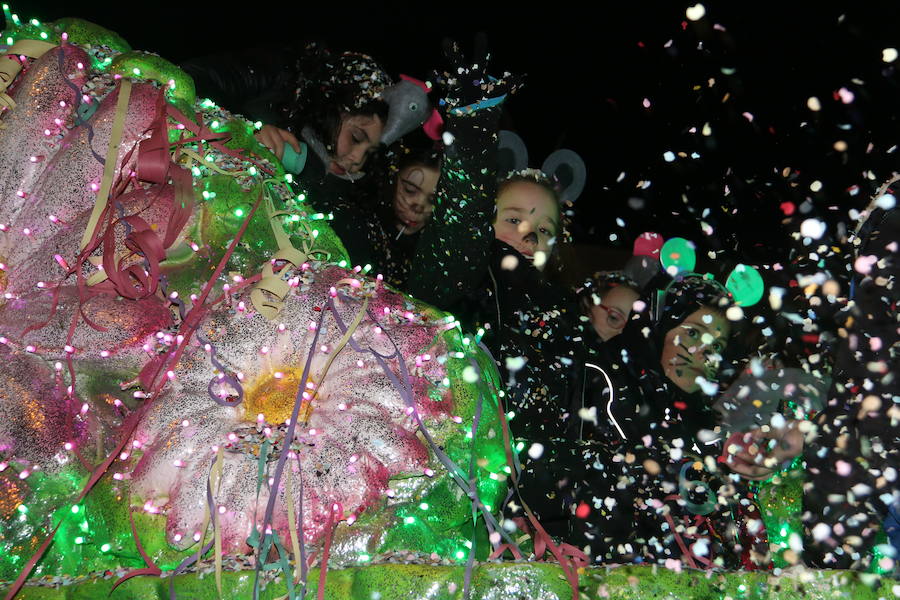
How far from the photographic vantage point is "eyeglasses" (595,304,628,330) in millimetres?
2217

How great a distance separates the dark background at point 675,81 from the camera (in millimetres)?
2229

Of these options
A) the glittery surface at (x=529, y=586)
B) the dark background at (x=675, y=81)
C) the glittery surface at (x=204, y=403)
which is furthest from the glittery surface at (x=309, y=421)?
the dark background at (x=675, y=81)

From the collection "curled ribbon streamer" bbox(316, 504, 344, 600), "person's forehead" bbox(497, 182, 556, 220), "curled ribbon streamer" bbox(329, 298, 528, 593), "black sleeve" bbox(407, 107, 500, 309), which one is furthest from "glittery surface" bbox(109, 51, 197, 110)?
"person's forehead" bbox(497, 182, 556, 220)

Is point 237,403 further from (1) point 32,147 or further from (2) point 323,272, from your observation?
(1) point 32,147

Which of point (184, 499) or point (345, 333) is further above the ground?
point (345, 333)

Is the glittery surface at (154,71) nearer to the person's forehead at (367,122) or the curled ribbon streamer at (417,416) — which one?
the curled ribbon streamer at (417,416)

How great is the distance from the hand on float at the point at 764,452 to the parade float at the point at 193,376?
995 millimetres

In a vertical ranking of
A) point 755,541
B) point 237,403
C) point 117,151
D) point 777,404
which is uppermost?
point 117,151

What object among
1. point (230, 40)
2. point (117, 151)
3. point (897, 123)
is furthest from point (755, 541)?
point (230, 40)

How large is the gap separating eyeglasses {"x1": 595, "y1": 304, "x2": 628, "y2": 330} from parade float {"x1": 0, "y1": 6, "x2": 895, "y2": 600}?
118 centimetres

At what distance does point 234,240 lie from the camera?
107 cm

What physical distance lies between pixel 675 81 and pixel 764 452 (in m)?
1.32

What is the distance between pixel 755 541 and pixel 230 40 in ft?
6.77

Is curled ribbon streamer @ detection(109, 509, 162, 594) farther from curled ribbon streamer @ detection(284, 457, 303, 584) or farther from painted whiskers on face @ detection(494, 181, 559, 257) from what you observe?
painted whiskers on face @ detection(494, 181, 559, 257)
